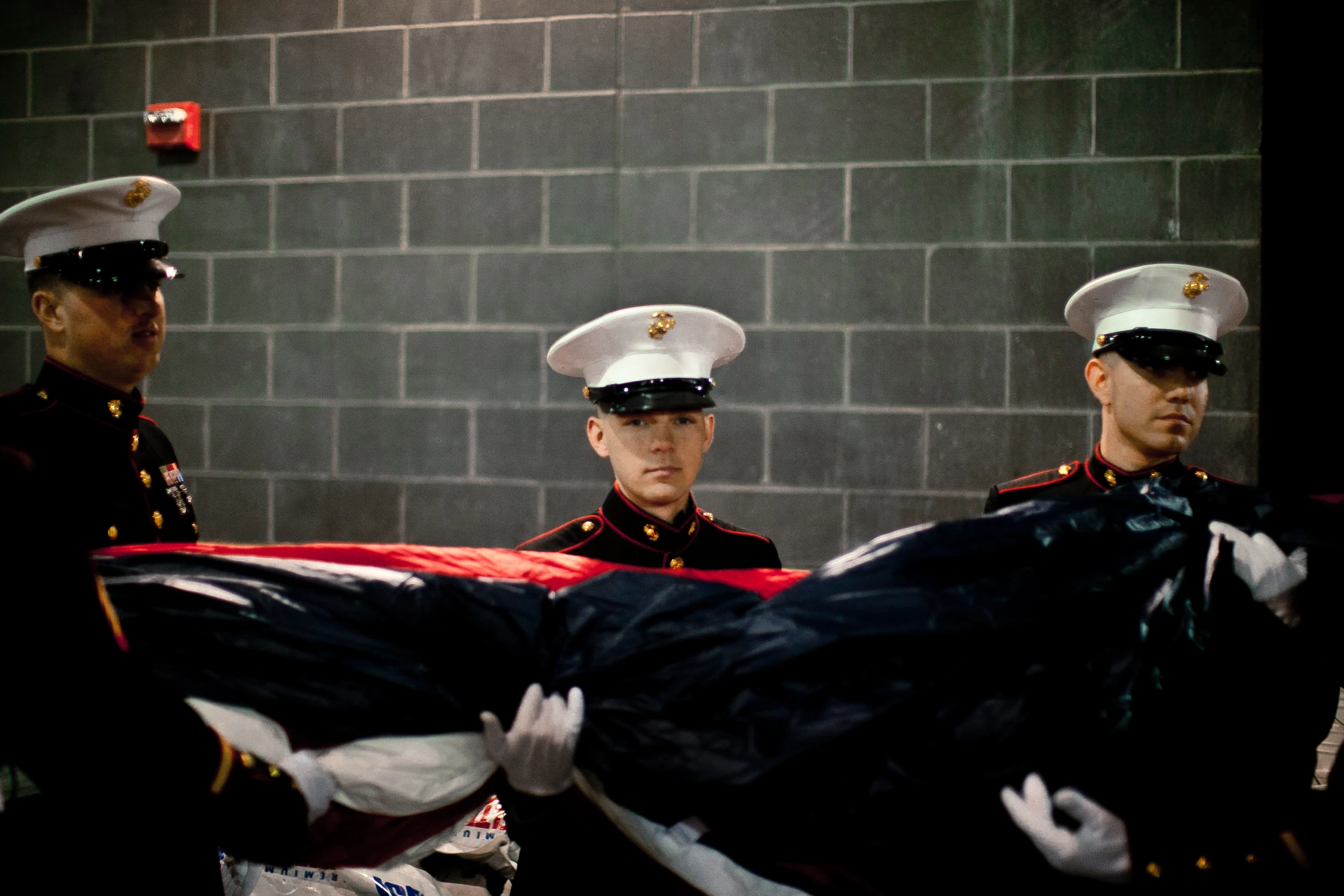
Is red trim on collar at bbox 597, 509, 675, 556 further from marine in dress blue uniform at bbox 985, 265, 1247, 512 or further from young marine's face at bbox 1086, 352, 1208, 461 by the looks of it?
young marine's face at bbox 1086, 352, 1208, 461

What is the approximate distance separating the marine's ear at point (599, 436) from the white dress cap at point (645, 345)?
2.8 inches

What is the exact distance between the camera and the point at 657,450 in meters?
1.61

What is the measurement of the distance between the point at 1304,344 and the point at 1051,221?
2.95ft

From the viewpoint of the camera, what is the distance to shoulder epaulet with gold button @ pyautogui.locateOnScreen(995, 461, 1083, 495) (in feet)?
6.85

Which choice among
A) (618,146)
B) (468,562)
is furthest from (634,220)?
(468,562)

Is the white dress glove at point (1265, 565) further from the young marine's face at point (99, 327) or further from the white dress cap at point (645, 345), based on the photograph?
the young marine's face at point (99, 327)

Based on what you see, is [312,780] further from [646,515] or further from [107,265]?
[107,265]

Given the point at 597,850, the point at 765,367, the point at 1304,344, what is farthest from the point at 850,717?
the point at 1304,344

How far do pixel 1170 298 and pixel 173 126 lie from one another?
3.07m

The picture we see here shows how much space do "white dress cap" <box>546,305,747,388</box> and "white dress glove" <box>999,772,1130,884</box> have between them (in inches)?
38.1

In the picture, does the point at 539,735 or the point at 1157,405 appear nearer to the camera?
the point at 539,735

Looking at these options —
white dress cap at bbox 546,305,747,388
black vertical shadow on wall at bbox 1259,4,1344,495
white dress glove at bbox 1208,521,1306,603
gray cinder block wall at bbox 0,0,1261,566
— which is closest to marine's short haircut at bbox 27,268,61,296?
white dress cap at bbox 546,305,747,388

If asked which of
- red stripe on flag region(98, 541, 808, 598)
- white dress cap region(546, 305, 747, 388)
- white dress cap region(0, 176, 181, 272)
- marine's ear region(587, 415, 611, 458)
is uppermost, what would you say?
white dress cap region(0, 176, 181, 272)

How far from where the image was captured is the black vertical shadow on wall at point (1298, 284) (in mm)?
2643
